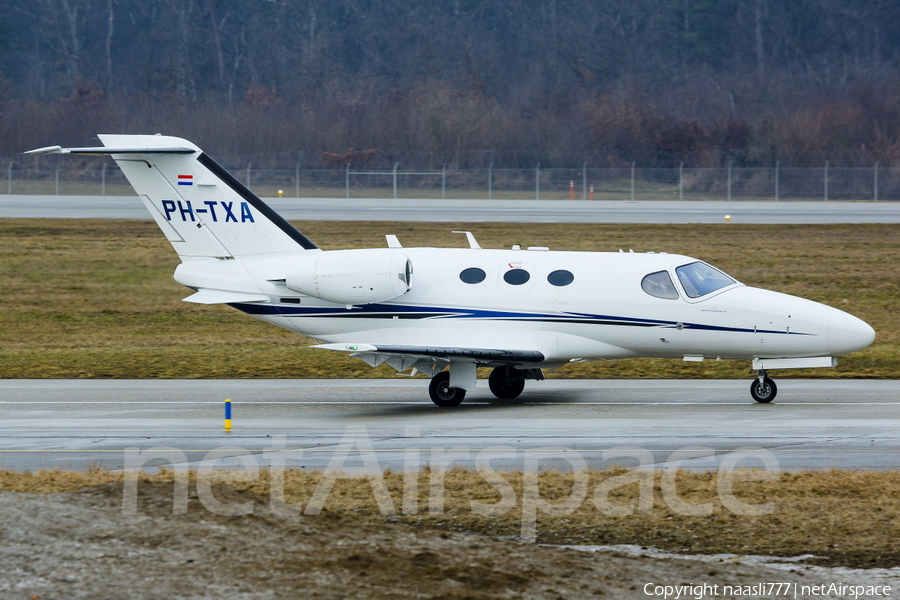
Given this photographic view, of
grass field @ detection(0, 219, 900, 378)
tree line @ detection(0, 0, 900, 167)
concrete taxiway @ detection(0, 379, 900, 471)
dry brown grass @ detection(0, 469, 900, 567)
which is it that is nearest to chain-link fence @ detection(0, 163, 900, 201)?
tree line @ detection(0, 0, 900, 167)

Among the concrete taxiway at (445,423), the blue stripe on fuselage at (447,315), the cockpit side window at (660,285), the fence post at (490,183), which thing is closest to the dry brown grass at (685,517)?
the concrete taxiway at (445,423)

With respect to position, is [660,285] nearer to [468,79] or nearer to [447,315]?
[447,315]

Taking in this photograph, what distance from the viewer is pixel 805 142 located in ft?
241

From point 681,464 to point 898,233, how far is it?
113 feet

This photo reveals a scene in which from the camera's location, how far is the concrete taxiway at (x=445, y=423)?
47.0ft

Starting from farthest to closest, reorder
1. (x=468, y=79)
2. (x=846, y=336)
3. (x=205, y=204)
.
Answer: (x=468, y=79), (x=205, y=204), (x=846, y=336)

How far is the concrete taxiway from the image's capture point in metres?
14.3

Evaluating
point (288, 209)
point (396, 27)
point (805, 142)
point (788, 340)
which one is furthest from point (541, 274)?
point (396, 27)

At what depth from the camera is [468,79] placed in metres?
87.4

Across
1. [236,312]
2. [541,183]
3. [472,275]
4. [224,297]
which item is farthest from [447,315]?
[541,183]

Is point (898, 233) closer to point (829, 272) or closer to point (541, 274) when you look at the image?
point (829, 272)

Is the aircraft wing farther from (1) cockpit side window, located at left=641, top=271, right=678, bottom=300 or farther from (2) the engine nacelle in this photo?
(1) cockpit side window, located at left=641, top=271, right=678, bottom=300

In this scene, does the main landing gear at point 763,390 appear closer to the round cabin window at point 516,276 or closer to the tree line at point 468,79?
the round cabin window at point 516,276

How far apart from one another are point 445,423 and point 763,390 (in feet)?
18.3
